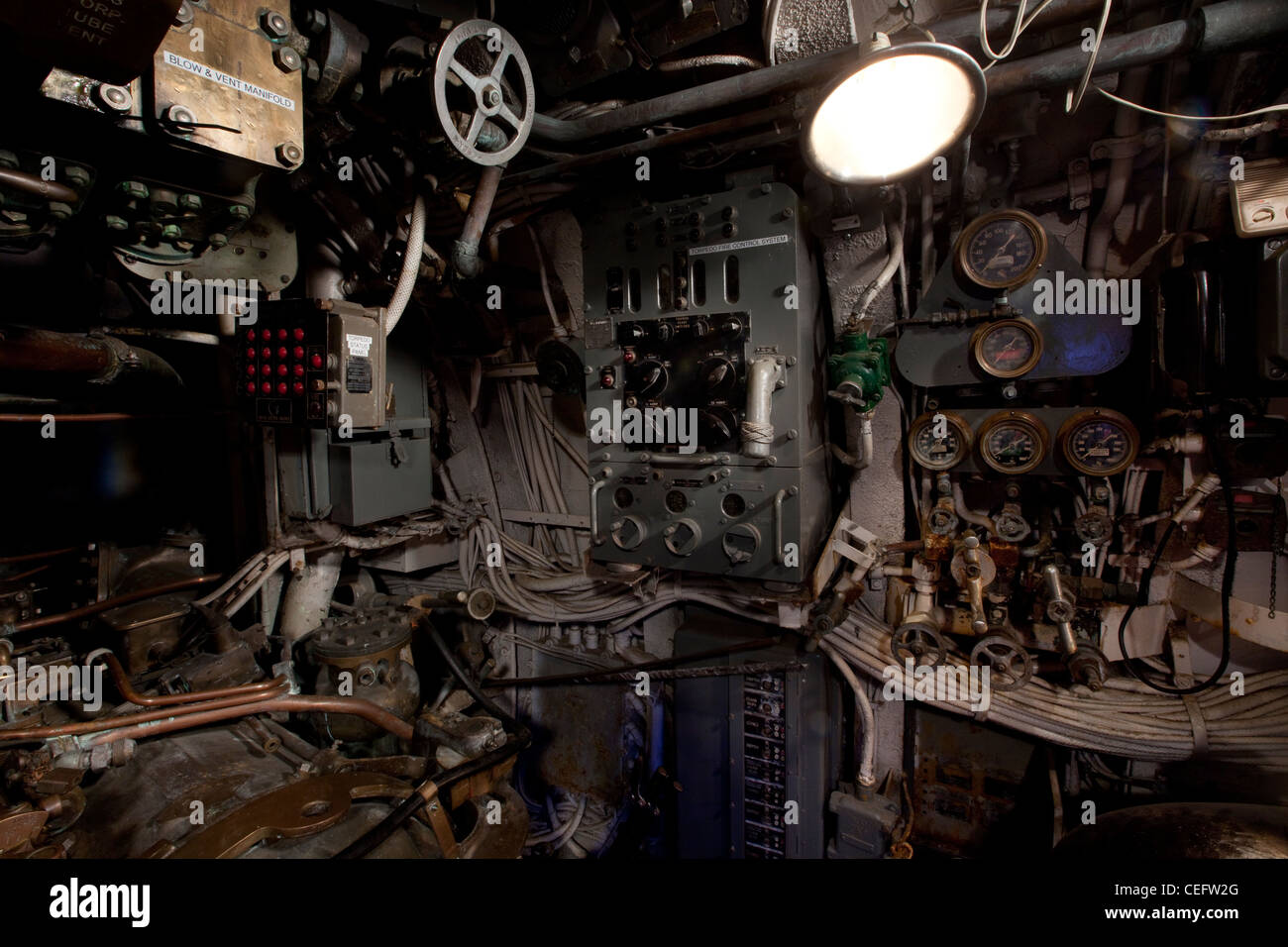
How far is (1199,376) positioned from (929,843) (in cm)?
232

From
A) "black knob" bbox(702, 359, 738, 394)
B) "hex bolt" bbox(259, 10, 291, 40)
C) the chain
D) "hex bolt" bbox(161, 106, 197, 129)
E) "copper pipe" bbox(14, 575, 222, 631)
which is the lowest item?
"copper pipe" bbox(14, 575, 222, 631)

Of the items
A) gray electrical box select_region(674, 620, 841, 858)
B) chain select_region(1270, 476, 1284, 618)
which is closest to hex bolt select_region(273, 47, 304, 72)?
gray electrical box select_region(674, 620, 841, 858)

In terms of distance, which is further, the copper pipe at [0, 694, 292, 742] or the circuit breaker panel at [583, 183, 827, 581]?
the circuit breaker panel at [583, 183, 827, 581]

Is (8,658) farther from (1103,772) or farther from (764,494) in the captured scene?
(1103,772)

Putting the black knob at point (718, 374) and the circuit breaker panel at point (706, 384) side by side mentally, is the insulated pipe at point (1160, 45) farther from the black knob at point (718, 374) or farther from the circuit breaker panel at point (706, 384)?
the black knob at point (718, 374)

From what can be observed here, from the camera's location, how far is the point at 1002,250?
6.99ft

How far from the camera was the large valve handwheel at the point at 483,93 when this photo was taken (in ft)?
5.73

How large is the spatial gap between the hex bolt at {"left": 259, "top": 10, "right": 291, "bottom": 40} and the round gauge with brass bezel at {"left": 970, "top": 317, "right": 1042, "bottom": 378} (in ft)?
8.48

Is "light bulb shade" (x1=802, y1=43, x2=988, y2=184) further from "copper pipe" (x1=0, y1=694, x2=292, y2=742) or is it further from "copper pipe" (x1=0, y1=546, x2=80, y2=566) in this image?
"copper pipe" (x1=0, y1=546, x2=80, y2=566)

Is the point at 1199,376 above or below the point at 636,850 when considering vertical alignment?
above

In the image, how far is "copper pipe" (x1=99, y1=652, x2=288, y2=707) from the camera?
5.97 feet

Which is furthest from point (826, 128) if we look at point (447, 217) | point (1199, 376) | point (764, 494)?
point (447, 217)

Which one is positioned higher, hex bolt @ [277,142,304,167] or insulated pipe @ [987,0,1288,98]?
insulated pipe @ [987,0,1288,98]
